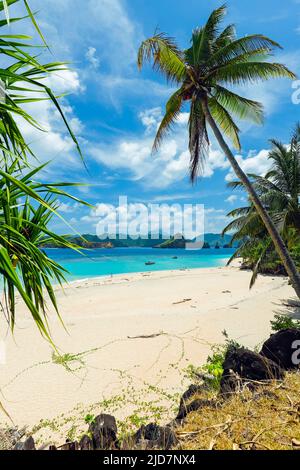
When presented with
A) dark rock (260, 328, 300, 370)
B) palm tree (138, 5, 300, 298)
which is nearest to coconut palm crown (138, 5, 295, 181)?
palm tree (138, 5, 300, 298)

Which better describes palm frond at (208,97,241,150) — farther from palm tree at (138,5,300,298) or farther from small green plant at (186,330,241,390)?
small green plant at (186,330,241,390)

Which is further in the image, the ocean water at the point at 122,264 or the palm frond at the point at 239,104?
the ocean water at the point at 122,264

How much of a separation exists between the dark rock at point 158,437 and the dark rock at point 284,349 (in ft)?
8.18

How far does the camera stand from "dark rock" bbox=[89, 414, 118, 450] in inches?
101

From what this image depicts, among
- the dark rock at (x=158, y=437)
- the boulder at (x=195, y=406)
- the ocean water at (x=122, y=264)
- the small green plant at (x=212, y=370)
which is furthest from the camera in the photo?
the ocean water at (x=122, y=264)

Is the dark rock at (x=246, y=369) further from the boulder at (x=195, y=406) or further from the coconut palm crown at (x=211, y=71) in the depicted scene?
the coconut palm crown at (x=211, y=71)

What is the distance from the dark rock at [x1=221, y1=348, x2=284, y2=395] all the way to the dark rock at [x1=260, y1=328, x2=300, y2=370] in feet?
1.43

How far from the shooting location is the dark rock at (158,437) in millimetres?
2287

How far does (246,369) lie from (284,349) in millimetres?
996

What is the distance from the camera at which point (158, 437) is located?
8.09 feet

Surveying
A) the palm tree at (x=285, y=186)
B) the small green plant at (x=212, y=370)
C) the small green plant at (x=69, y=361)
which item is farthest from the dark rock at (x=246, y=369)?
the palm tree at (x=285, y=186)

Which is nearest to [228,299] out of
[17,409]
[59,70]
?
[17,409]

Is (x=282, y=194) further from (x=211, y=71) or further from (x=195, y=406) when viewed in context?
(x=195, y=406)
